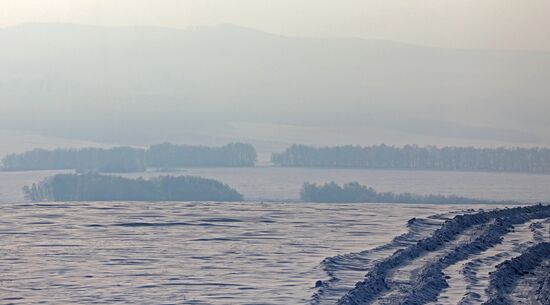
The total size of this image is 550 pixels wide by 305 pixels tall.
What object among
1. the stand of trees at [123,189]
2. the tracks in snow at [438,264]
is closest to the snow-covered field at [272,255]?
the tracks in snow at [438,264]

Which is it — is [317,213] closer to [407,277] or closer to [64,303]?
[407,277]

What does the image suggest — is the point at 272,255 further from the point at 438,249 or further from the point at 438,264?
the point at 438,264

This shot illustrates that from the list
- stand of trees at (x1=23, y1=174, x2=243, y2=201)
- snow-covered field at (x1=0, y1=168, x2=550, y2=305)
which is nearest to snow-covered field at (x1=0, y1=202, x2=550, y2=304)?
snow-covered field at (x1=0, y1=168, x2=550, y2=305)

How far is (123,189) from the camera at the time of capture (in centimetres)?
4453

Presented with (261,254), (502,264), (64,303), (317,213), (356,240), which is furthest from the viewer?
(317,213)

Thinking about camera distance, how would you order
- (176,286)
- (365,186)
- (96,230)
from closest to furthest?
1. (176,286)
2. (96,230)
3. (365,186)

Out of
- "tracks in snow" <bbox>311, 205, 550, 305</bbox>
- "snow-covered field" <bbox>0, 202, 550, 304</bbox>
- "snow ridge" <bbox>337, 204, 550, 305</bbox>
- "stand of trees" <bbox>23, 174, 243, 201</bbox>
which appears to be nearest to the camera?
"snow ridge" <bbox>337, 204, 550, 305</bbox>

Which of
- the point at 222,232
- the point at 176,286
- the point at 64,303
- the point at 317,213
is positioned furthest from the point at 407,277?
the point at 317,213

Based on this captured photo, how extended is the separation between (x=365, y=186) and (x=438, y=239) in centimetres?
2388

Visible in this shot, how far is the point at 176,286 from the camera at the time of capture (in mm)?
19906

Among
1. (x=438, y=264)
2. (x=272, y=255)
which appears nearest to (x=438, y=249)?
(x=438, y=264)

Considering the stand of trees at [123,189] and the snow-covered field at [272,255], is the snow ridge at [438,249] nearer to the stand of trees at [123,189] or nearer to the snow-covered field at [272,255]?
the snow-covered field at [272,255]

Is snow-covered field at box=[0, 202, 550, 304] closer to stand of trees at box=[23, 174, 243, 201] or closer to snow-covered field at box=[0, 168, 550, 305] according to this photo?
snow-covered field at box=[0, 168, 550, 305]

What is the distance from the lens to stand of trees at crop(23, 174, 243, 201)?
4397 centimetres
